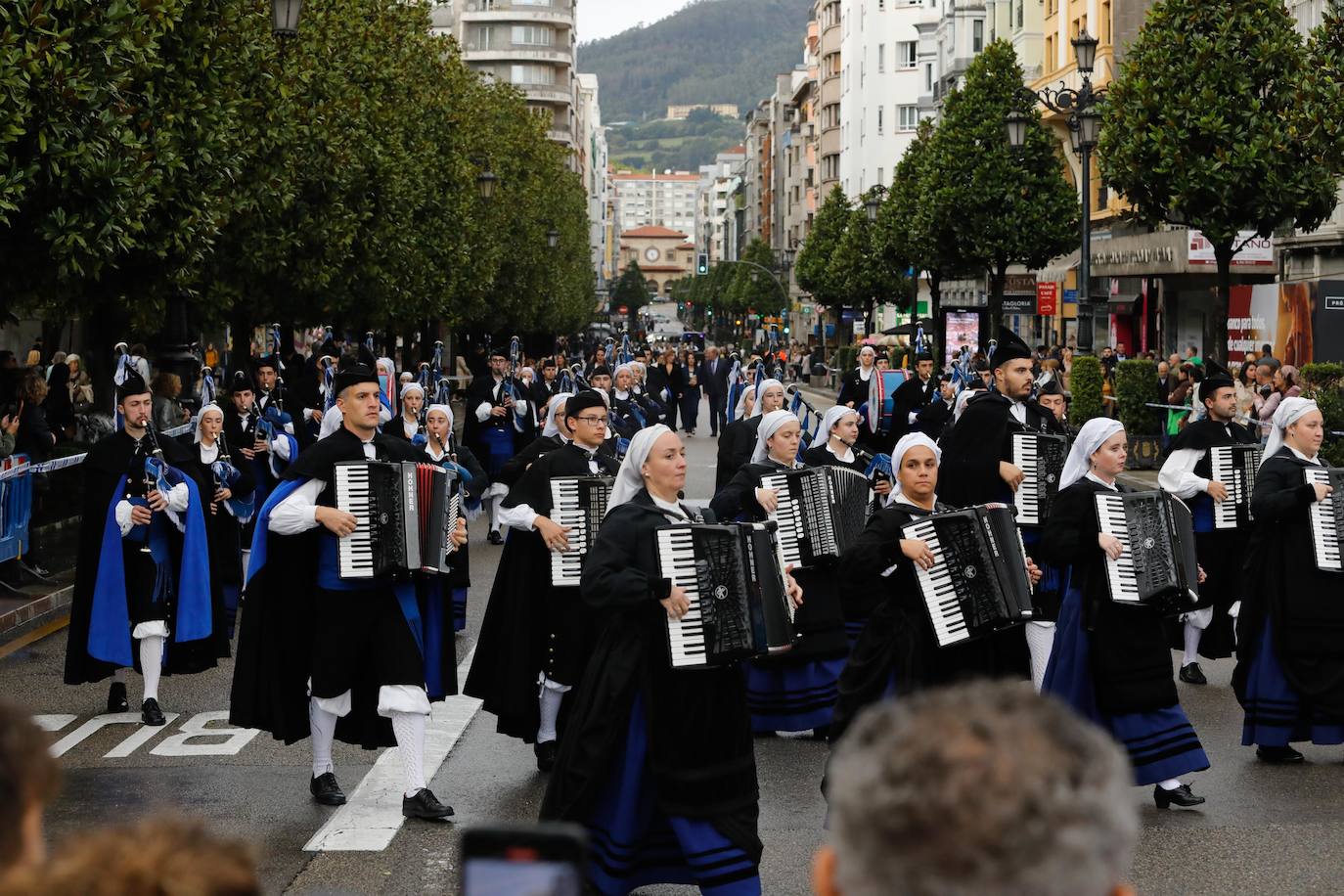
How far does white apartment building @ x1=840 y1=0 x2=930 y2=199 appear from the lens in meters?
102

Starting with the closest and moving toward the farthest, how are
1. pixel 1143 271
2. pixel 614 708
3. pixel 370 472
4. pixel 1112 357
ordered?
pixel 614 708, pixel 370 472, pixel 1112 357, pixel 1143 271

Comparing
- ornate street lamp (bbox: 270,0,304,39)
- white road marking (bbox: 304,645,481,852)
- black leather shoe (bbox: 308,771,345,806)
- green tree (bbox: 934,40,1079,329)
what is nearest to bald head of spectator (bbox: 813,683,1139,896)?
white road marking (bbox: 304,645,481,852)

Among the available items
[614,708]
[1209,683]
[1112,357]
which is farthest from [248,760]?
[1112,357]

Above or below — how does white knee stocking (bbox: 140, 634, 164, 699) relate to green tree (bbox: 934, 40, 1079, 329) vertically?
below

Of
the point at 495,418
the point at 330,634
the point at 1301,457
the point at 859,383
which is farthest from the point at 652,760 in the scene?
the point at 859,383

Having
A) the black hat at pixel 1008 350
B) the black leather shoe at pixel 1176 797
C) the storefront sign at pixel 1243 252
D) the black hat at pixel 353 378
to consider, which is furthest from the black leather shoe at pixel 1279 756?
the storefront sign at pixel 1243 252

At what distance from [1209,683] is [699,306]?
180629 mm

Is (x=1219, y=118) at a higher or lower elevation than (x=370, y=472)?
higher

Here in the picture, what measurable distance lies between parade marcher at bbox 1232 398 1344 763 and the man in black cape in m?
1.71

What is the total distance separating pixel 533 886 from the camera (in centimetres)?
203

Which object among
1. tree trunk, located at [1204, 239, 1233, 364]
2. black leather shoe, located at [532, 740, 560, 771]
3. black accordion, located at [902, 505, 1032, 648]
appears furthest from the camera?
tree trunk, located at [1204, 239, 1233, 364]

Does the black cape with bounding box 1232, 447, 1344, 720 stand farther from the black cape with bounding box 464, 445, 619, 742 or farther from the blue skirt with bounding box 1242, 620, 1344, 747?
the black cape with bounding box 464, 445, 619, 742

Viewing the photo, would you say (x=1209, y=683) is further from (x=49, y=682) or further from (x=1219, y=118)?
(x=1219, y=118)

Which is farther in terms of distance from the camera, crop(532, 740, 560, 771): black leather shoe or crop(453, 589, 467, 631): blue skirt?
crop(453, 589, 467, 631): blue skirt
